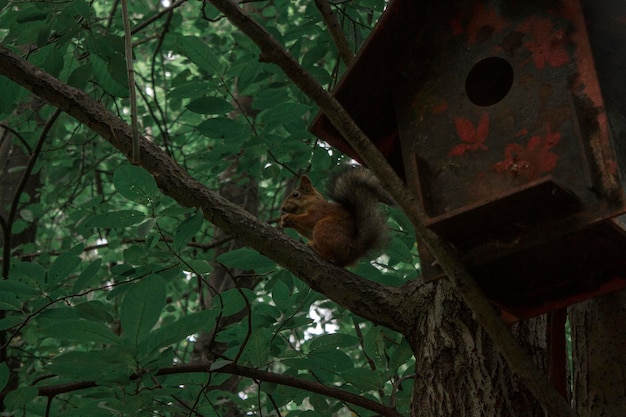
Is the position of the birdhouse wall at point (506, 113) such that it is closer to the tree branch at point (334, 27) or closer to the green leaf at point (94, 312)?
the tree branch at point (334, 27)

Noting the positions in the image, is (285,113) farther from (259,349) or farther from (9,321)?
(9,321)

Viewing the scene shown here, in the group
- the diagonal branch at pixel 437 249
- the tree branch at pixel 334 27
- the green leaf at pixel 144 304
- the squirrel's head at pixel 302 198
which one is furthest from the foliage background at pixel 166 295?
the diagonal branch at pixel 437 249

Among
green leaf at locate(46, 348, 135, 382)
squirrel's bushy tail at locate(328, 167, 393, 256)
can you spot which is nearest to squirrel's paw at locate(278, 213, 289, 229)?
squirrel's bushy tail at locate(328, 167, 393, 256)

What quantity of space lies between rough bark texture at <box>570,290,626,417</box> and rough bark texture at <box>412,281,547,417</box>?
4.7 inches

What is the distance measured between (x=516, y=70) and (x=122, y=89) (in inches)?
62.8

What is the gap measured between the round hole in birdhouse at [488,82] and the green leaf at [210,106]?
93 centimetres

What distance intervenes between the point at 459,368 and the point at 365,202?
3.57 ft

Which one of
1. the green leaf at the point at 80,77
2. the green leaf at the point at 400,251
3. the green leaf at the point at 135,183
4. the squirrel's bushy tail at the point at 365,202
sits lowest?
the green leaf at the point at 135,183

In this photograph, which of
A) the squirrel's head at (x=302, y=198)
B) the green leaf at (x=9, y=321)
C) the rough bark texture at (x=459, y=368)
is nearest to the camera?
the rough bark texture at (x=459, y=368)

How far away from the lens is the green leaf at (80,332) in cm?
175

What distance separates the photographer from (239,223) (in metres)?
2.41

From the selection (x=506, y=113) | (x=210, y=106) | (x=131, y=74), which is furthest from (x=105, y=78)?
(x=506, y=113)

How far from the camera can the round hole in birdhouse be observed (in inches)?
89.6

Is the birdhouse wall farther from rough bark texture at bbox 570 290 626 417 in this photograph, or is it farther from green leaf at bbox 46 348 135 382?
green leaf at bbox 46 348 135 382
